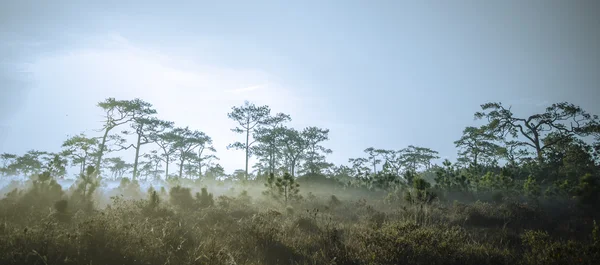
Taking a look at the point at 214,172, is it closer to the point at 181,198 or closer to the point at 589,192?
the point at 181,198

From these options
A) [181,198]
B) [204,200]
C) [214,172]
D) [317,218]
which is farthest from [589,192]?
[214,172]

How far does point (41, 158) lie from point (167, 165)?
1927cm

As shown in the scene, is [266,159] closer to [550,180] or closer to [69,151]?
[69,151]

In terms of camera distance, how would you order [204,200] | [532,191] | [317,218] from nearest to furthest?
[317,218]
[204,200]
[532,191]

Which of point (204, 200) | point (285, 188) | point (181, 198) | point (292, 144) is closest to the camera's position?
point (204, 200)

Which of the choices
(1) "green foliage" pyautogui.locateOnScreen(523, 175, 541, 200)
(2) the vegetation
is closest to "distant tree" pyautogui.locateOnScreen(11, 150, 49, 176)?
(2) the vegetation

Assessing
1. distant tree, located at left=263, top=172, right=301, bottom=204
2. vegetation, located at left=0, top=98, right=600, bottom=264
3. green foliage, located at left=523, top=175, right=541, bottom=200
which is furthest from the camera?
distant tree, located at left=263, top=172, right=301, bottom=204

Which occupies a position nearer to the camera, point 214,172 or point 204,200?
point 204,200

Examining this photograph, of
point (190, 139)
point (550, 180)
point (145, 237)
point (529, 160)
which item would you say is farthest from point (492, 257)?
point (190, 139)

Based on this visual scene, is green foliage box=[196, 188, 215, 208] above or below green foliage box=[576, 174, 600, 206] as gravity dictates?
below

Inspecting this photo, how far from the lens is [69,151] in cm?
2425

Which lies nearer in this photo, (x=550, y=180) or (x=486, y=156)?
(x=550, y=180)

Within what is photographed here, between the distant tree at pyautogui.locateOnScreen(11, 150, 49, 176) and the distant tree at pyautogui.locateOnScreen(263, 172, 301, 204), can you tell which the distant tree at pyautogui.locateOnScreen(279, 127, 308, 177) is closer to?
the distant tree at pyautogui.locateOnScreen(263, 172, 301, 204)

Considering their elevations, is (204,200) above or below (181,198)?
below
